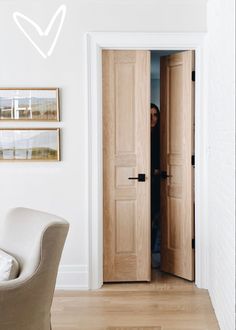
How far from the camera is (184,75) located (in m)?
4.06

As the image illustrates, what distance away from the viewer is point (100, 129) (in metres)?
3.98

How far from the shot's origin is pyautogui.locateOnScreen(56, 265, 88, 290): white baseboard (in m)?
4.00

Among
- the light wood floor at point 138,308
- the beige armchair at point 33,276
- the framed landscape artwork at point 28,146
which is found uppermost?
the framed landscape artwork at point 28,146

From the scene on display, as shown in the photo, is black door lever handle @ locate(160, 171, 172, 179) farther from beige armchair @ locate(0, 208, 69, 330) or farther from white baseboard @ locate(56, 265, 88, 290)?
beige armchair @ locate(0, 208, 69, 330)

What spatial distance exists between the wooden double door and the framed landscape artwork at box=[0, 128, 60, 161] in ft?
1.56

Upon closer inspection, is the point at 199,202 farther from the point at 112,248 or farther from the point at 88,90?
the point at 88,90

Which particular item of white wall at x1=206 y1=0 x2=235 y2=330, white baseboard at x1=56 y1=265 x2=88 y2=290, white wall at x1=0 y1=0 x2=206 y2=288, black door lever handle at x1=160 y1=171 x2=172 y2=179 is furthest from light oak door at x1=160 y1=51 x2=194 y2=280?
white baseboard at x1=56 y1=265 x2=88 y2=290

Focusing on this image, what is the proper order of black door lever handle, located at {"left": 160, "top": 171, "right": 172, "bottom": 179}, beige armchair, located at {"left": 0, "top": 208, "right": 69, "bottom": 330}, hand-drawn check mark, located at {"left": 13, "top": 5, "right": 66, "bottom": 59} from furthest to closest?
1. black door lever handle, located at {"left": 160, "top": 171, "right": 172, "bottom": 179}
2. hand-drawn check mark, located at {"left": 13, "top": 5, "right": 66, "bottom": 59}
3. beige armchair, located at {"left": 0, "top": 208, "right": 69, "bottom": 330}

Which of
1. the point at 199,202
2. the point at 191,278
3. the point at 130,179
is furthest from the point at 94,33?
the point at 191,278

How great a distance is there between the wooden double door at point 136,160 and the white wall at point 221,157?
0.89ft

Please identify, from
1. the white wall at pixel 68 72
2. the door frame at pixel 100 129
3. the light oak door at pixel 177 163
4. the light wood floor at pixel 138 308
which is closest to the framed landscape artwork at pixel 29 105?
the white wall at pixel 68 72

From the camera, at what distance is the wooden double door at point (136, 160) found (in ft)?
13.2

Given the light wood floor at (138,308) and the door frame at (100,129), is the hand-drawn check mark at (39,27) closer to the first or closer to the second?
the door frame at (100,129)

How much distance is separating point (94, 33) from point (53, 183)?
136 centimetres
